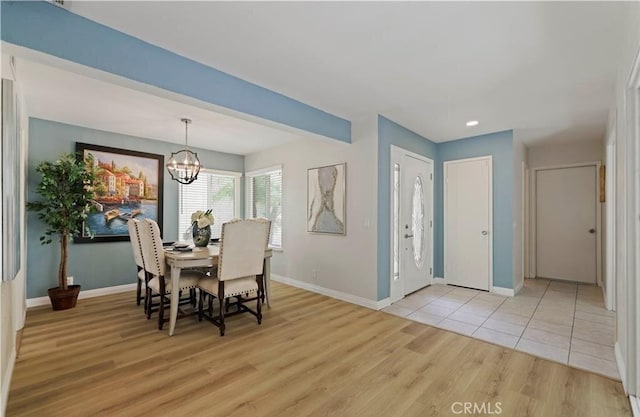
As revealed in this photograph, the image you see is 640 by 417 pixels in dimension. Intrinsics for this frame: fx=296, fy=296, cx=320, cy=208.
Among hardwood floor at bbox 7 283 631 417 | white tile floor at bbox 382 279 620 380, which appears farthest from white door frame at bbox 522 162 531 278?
hardwood floor at bbox 7 283 631 417

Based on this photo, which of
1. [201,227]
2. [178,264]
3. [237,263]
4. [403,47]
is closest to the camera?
[403,47]

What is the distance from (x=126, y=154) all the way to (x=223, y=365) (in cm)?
374

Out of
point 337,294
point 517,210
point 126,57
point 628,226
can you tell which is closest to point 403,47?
point 628,226

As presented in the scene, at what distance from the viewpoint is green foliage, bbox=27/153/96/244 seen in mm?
3525

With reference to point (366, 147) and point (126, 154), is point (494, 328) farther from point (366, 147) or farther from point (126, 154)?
point (126, 154)

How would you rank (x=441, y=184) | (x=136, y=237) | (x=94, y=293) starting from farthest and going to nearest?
1. (x=441, y=184)
2. (x=94, y=293)
3. (x=136, y=237)

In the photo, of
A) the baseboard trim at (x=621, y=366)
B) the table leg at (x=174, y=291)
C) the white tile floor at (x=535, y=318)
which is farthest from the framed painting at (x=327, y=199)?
the baseboard trim at (x=621, y=366)

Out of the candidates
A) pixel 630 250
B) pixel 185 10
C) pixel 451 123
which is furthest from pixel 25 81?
pixel 630 250

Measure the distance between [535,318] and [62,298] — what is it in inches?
219

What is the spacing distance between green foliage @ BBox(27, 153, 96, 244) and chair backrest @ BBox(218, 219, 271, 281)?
2.19 m

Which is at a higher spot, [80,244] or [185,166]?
[185,166]

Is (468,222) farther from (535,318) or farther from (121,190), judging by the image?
(121,190)

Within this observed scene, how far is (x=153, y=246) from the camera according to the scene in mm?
3000

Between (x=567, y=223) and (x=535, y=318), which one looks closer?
(x=535, y=318)
